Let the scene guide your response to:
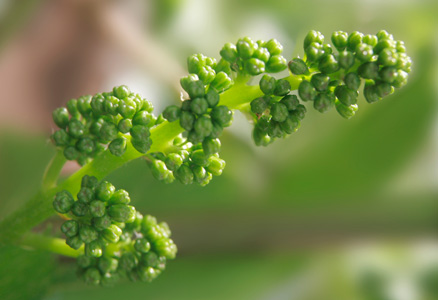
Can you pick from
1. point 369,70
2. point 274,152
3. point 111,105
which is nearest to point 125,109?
point 111,105

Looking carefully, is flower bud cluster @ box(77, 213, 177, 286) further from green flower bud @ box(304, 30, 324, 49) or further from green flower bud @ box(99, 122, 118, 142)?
green flower bud @ box(304, 30, 324, 49)

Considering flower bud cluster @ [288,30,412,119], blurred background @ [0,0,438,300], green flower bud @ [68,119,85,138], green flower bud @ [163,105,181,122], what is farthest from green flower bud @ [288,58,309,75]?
blurred background @ [0,0,438,300]

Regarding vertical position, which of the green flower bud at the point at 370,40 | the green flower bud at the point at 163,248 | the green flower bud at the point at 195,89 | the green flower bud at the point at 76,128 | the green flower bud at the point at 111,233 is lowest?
the green flower bud at the point at 111,233

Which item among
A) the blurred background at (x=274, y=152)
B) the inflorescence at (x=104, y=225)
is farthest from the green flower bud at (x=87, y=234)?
the blurred background at (x=274, y=152)

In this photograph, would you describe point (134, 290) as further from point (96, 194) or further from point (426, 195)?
point (426, 195)

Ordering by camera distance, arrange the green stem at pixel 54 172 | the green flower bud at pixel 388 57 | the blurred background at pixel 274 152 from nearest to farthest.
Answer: the green flower bud at pixel 388 57 → the green stem at pixel 54 172 → the blurred background at pixel 274 152

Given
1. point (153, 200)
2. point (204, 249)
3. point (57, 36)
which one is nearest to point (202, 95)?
point (153, 200)

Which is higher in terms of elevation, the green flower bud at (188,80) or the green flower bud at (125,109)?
the green flower bud at (188,80)

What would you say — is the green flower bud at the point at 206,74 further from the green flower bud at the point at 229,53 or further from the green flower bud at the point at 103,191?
the green flower bud at the point at 103,191
